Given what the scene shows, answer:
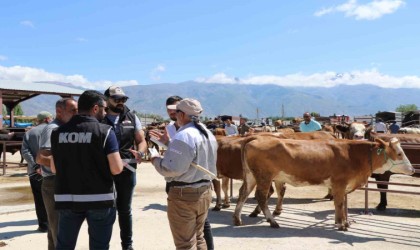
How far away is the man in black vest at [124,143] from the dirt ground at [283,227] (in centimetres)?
82

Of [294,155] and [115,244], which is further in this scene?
[294,155]

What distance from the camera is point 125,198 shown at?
209 inches

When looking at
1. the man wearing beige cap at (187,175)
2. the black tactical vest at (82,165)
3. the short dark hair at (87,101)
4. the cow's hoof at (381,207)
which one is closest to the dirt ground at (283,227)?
the cow's hoof at (381,207)

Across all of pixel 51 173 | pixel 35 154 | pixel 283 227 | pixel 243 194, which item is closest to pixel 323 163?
pixel 283 227

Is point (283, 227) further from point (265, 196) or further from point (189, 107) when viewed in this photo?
point (189, 107)

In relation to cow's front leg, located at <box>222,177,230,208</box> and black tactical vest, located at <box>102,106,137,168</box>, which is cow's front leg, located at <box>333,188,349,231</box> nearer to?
cow's front leg, located at <box>222,177,230,208</box>

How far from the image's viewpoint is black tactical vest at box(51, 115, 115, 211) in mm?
3555

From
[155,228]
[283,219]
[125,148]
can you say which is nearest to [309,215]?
[283,219]

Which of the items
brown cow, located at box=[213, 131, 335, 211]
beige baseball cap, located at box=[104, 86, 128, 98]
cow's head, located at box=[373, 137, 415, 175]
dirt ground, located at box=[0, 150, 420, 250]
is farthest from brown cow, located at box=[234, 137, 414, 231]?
beige baseball cap, located at box=[104, 86, 128, 98]

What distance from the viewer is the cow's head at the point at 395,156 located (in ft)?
23.6

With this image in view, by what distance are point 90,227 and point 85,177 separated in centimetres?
45

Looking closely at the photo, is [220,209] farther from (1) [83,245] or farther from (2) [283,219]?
(1) [83,245]

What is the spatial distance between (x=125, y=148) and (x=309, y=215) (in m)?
4.55

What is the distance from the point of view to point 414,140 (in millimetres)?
10289
